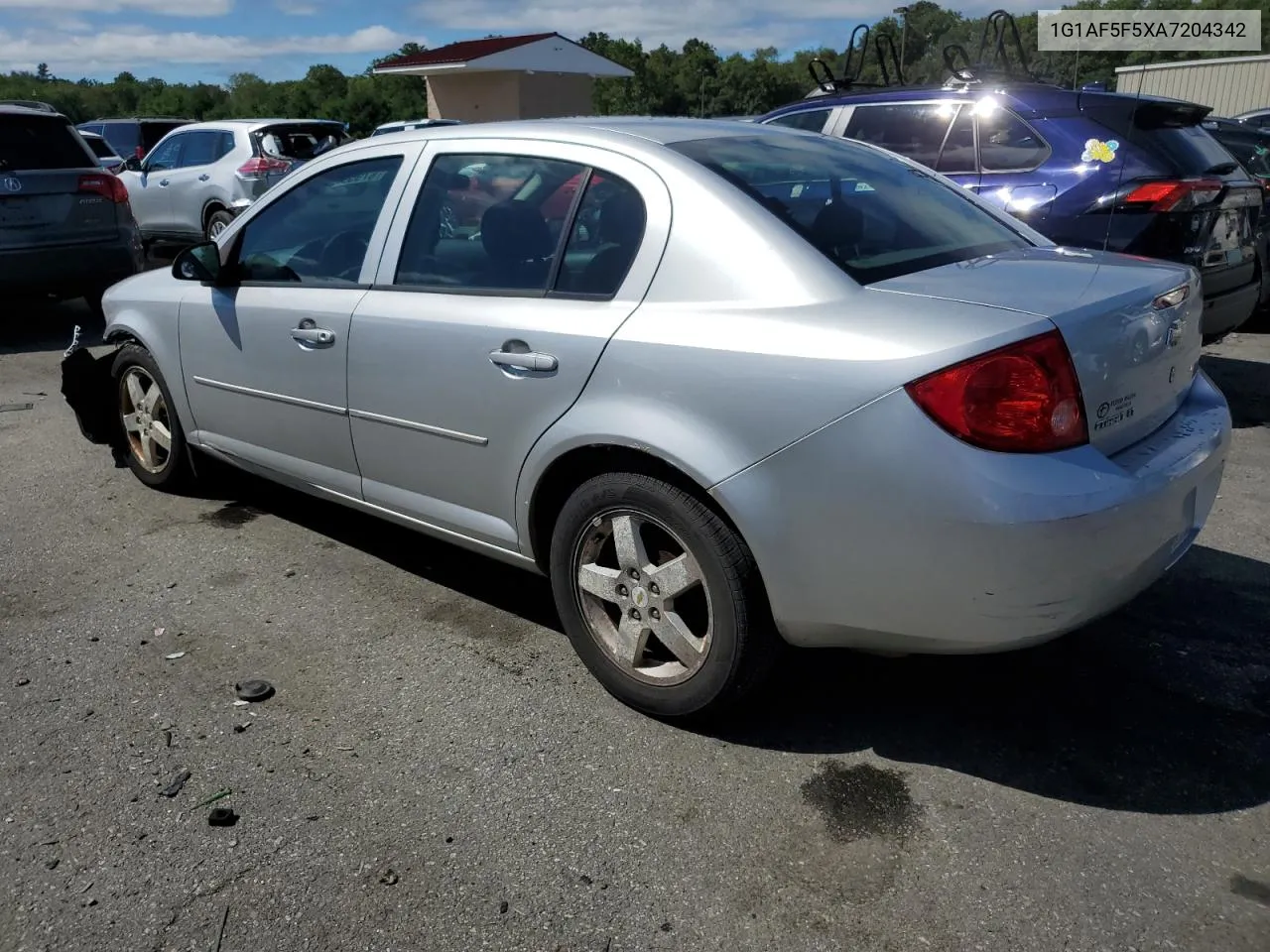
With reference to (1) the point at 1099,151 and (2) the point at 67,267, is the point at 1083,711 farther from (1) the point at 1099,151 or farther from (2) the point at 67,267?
(2) the point at 67,267

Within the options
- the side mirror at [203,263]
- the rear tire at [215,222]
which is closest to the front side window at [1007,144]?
the side mirror at [203,263]

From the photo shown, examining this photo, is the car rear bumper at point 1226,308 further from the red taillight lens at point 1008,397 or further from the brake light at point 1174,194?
the red taillight lens at point 1008,397

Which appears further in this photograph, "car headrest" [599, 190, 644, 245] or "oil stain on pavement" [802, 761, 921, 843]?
"car headrest" [599, 190, 644, 245]

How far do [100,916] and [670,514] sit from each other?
1628mm

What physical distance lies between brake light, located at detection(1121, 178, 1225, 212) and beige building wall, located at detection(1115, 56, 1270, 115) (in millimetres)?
25606

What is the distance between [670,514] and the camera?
2.94 metres

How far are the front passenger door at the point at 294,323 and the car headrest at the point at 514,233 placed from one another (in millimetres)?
468

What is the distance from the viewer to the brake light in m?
5.63

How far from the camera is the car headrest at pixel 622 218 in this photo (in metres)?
3.13

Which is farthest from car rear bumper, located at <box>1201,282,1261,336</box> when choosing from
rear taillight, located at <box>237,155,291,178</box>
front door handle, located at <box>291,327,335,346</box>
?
rear taillight, located at <box>237,155,291,178</box>

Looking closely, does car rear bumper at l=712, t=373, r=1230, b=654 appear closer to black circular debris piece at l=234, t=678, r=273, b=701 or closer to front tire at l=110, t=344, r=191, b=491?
black circular debris piece at l=234, t=678, r=273, b=701

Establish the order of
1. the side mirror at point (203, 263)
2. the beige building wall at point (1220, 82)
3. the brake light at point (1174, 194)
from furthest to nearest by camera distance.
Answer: the beige building wall at point (1220, 82), the brake light at point (1174, 194), the side mirror at point (203, 263)

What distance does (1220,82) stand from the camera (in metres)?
29.6

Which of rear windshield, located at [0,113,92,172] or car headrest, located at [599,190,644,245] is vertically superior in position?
rear windshield, located at [0,113,92,172]
